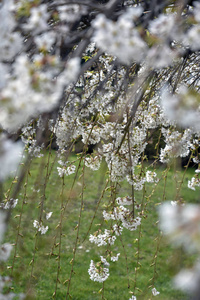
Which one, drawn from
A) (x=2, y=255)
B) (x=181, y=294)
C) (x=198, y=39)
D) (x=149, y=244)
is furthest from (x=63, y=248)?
(x=198, y=39)

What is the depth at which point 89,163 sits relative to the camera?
1.92 m

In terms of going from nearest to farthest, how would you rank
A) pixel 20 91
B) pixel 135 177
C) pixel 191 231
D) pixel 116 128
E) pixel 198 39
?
1. pixel 191 231
2. pixel 20 91
3. pixel 198 39
4. pixel 116 128
5. pixel 135 177

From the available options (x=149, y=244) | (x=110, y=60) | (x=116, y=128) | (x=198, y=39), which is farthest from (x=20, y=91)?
(x=149, y=244)

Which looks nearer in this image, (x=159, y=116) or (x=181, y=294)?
(x=159, y=116)

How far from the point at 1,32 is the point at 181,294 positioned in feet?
11.9

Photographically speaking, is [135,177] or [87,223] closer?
[135,177]

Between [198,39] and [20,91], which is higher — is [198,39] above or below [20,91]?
above

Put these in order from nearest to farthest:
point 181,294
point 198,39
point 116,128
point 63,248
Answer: point 198,39
point 116,128
point 181,294
point 63,248

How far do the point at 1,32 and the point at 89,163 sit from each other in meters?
1.15

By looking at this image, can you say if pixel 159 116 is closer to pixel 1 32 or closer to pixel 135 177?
pixel 135 177

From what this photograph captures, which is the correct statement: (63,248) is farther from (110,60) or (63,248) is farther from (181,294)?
(110,60)

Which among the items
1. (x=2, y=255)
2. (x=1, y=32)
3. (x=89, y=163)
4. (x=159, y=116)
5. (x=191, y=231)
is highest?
(x=159, y=116)

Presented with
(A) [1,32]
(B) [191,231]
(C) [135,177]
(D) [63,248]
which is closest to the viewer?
(B) [191,231]

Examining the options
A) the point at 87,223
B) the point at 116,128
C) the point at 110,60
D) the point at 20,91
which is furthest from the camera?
the point at 87,223
